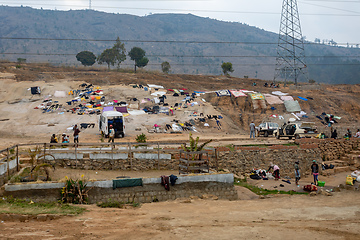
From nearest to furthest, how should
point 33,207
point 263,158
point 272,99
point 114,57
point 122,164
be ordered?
point 33,207
point 122,164
point 263,158
point 272,99
point 114,57

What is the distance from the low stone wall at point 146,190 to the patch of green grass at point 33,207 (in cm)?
33

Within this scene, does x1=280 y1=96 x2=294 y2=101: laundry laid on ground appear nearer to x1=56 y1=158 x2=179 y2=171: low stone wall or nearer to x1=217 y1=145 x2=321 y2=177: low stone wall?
x1=217 y1=145 x2=321 y2=177: low stone wall

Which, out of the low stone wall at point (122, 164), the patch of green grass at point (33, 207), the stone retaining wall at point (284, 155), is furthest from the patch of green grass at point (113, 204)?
the stone retaining wall at point (284, 155)

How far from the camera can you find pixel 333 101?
49344 millimetres

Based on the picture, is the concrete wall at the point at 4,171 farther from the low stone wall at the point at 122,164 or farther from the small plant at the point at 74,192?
the low stone wall at the point at 122,164

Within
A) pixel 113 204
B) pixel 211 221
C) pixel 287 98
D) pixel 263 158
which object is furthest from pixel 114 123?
pixel 287 98

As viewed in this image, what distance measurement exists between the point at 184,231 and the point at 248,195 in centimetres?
→ 722

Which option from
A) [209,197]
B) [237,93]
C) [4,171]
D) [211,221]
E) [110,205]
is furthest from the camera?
[237,93]

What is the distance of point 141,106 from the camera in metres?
39.8

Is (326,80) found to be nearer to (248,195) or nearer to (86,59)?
(86,59)

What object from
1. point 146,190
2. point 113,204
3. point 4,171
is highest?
point 4,171

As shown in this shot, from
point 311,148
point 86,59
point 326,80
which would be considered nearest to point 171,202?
point 311,148

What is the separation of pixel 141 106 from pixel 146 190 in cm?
2449

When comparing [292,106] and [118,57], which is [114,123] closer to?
[292,106]
